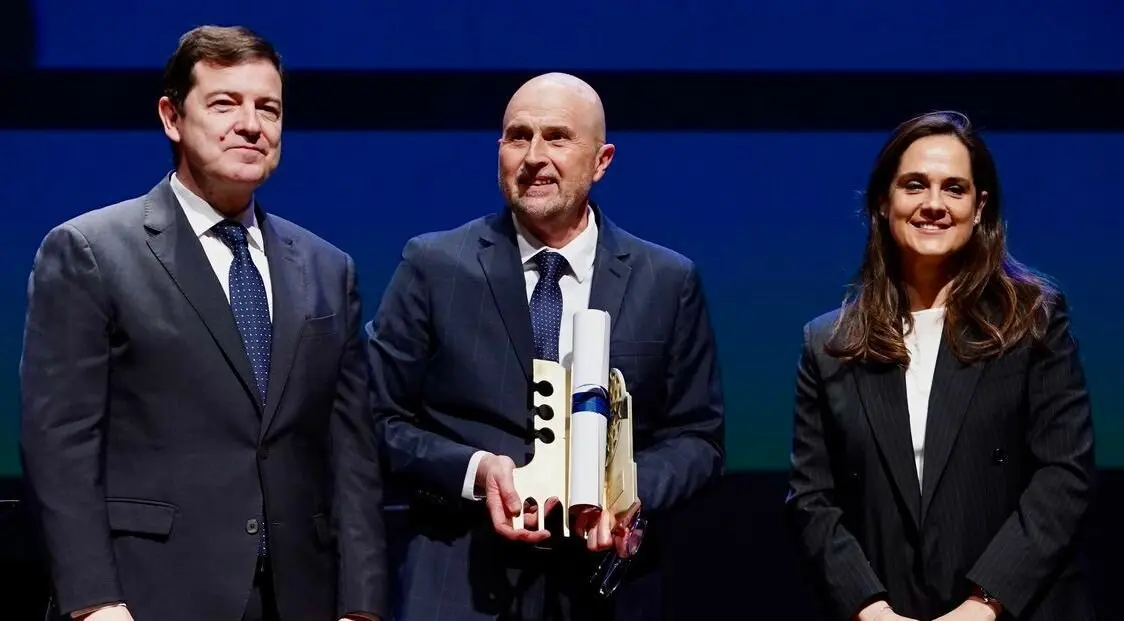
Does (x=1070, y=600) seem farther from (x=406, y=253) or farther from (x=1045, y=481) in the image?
(x=406, y=253)

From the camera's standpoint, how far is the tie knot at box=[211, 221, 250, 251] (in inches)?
106

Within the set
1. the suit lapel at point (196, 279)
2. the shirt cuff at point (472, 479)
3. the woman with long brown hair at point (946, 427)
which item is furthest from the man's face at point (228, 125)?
the woman with long brown hair at point (946, 427)

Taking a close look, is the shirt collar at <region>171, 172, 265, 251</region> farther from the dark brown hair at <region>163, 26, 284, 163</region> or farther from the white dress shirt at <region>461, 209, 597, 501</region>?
the white dress shirt at <region>461, 209, 597, 501</region>

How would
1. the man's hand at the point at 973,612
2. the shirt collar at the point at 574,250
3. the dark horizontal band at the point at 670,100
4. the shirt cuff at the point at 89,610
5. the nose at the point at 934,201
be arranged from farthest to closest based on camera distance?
the dark horizontal band at the point at 670,100
the shirt collar at the point at 574,250
the nose at the point at 934,201
the man's hand at the point at 973,612
the shirt cuff at the point at 89,610

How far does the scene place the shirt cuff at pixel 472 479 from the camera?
291 cm

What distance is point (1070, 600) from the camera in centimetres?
289

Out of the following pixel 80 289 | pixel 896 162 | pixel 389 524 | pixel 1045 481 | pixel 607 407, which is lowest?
Result: pixel 389 524

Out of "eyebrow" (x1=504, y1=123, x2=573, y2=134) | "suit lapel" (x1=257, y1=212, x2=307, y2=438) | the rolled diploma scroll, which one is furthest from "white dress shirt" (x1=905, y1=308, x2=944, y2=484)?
"suit lapel" (x1=257, y1=212, x2=307, y2=438)

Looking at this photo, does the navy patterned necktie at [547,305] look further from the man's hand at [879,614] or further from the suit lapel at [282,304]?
the man's hand at [879,614]

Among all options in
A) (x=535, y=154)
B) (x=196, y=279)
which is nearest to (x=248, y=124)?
(x=196, y=279)

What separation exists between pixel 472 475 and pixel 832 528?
695 mm

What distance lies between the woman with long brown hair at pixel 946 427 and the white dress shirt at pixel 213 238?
1.10m

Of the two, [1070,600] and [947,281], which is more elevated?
[947,281]

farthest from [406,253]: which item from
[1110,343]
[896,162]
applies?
[1110,343]
